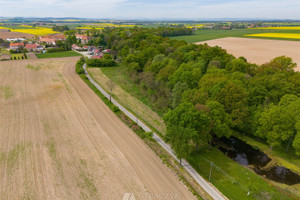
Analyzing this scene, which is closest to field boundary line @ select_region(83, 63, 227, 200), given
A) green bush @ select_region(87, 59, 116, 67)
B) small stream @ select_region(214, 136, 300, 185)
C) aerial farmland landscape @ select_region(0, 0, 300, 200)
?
aerial farmland landscape @ select_region(0, 0, 300, 200)

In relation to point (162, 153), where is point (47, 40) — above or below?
above

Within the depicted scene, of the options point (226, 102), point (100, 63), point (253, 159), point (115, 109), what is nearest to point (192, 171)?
point (253, 159)

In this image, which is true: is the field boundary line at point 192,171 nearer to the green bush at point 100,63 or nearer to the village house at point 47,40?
the green bush at point 100,63

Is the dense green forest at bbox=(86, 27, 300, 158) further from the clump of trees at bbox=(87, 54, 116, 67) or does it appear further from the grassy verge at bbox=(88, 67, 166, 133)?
the clump of trees at bbox=(87, 54, 116, 67)

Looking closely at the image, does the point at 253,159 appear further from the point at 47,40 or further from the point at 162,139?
the point at 47,40

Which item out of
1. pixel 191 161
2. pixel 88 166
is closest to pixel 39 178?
pixel 88 166

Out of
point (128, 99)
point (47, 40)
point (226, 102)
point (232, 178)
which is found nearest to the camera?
point (232, 178)

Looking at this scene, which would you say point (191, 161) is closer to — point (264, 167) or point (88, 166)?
point (264, 167)
